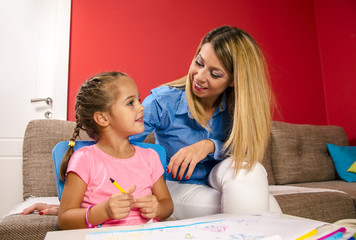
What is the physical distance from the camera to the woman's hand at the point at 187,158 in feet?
3.34

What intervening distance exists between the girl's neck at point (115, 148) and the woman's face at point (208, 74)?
1.36ft

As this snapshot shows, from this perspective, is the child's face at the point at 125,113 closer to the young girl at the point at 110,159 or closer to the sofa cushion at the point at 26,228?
the young girl at the point at 110,159

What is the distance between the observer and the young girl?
2.79 feet

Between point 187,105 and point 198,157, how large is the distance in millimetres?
293

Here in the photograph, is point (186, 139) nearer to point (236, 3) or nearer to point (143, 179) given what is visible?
point (143, 179)

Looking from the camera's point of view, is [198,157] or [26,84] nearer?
[198,157]

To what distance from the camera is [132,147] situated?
104 cm

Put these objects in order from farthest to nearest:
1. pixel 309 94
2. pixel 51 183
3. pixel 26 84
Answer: pixel 309 94 → pixel 26 84 → pixel 51 183

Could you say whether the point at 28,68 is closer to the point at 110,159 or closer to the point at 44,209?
the point at 44,209

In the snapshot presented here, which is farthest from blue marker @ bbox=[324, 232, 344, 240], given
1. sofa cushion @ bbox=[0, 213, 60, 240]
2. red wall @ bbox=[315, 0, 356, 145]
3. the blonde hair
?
red wall @ bbox=[315, 0, 356, 145]

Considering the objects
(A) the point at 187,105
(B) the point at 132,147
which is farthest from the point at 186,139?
(B) the point at 132,147

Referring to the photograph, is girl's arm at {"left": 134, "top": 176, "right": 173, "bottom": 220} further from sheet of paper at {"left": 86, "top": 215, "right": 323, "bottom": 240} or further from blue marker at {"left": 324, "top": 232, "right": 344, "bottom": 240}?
blue marker at {"left": 324, "top": 232, "right": 344, "bottom": 240}

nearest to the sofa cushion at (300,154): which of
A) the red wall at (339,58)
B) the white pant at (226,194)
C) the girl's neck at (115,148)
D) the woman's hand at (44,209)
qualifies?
the red wall at (339,58)

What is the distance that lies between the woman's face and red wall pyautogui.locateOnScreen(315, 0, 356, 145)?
2442mm
